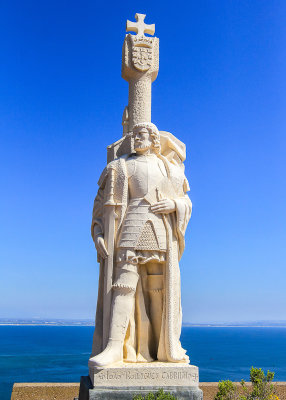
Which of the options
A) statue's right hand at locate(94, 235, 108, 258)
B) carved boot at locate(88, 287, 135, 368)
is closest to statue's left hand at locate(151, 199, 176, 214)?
statue's right hand at locate(94, 235, 108, 258)

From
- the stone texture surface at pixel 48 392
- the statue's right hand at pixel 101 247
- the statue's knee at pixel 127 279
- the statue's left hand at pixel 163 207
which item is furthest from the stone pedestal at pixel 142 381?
the stone texture surface at pixel 48 392

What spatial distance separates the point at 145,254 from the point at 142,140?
1.65 metres

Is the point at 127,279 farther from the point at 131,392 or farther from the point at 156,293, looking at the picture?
the point at 131,392

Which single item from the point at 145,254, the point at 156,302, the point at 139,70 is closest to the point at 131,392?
the point at 156,302

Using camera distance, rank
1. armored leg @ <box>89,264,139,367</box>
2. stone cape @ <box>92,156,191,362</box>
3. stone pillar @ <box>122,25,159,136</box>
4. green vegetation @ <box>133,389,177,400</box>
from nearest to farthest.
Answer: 1. green vegetation @ <box>133,389,177,400</box>
2. armored leg @ <box>89,264,139,367</box>
3. stone cape @ <box>92,156,191,362</box>
4. stone pillar @ <box>122,25,159,136</box>

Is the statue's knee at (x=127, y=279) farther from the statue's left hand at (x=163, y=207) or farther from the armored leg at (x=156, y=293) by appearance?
the statue's left hand at (x=163, y=207)

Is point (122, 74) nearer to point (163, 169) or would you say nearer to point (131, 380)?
point (163, 169)

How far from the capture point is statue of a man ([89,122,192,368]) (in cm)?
622

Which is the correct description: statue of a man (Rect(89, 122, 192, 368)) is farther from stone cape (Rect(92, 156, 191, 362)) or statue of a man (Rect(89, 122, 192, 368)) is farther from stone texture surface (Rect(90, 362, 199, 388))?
stone texture surface (Rect(90, 362, 199, 388))

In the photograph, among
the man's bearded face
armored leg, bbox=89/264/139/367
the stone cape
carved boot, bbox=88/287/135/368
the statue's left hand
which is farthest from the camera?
the man's bearded face

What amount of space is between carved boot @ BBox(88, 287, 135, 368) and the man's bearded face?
201cm

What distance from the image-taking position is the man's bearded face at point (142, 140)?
6723 mm

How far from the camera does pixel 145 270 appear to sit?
21.4 ft

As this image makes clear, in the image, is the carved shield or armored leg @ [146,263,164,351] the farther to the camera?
the carved shield
